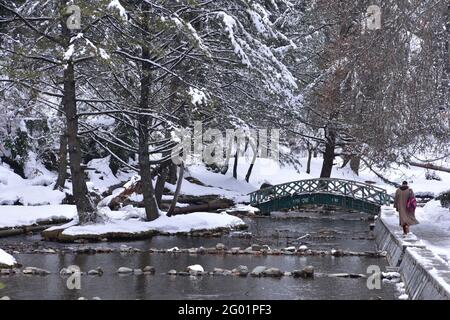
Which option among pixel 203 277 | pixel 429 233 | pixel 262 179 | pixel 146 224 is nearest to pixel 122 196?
pixel 146 224

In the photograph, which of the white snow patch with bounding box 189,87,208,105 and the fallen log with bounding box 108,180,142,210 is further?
the fallen log with bounding box 108,180,142,210

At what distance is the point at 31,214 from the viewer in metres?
27.2

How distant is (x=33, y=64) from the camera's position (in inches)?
959

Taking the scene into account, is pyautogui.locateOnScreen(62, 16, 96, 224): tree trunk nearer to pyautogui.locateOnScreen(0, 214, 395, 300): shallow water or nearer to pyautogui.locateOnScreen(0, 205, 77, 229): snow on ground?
pyautogui.locateOnScreen(0, 214, 395, 300): shallow water

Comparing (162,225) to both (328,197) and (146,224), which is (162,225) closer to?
(146,224)

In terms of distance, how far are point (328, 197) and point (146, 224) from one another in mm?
11357

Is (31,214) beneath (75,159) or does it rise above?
beneath

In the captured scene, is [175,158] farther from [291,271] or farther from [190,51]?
[291,271]

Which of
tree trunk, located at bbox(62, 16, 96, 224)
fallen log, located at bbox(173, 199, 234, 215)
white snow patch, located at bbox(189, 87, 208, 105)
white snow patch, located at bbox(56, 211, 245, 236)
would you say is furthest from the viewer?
fallen log, located at bbox(173, 199, 234, 215)

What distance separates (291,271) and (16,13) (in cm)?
1281

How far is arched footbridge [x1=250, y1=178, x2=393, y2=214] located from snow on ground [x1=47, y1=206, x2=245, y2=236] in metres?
7.09

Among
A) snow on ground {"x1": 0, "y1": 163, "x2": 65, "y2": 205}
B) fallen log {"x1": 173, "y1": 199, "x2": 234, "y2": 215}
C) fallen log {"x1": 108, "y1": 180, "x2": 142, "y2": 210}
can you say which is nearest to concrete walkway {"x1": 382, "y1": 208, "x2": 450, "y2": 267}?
fallen log {"x1": 173, "y1": 199, "x2": 234, "y2": 215}

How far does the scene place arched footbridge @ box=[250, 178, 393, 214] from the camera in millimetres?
32625

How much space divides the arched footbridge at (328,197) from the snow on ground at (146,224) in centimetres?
709
